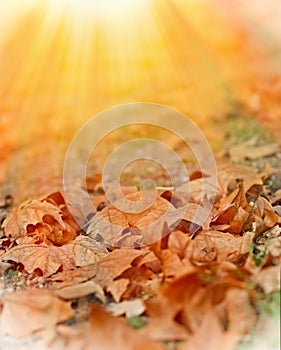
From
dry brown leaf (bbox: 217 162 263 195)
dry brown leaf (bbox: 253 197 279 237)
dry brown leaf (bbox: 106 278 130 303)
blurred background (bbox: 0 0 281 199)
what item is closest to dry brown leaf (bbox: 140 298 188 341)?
dry brown leaf (bbox: 106 278 130 303)

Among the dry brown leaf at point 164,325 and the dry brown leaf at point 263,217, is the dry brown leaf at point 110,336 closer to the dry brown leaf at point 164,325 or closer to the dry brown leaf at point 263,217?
the dry brown leaf at point 164,325

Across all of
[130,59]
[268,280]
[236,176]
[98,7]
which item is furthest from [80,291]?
[130,59]

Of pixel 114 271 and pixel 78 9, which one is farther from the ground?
pixel 78 9

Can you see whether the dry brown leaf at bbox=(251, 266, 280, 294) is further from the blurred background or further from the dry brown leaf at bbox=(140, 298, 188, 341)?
the blurred background

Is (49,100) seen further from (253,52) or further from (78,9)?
(253,52)

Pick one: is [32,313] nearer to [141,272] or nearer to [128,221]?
[141,272]

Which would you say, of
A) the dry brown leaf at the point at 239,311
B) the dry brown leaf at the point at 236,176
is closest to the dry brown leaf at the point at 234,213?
the dry brown leaf at the point at 236,176

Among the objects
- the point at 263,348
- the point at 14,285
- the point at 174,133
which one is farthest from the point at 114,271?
the point at 174,133
